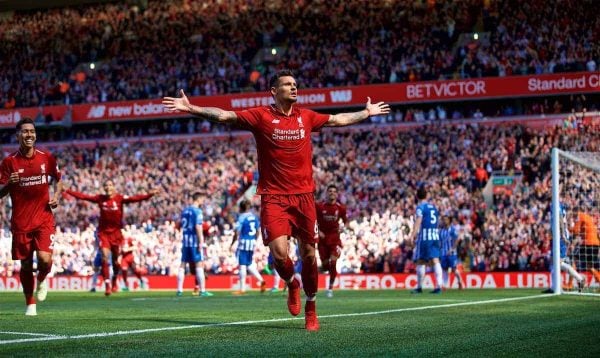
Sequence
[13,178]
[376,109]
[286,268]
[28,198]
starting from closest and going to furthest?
[286,268] < [376,109] < [13,178] < [28,198]

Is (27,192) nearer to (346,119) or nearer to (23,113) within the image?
(346,119)

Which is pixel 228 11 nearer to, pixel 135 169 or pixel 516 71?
pixel 135 169

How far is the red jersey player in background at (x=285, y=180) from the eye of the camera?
996 centimetres

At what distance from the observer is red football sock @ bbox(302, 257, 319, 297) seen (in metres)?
10.2

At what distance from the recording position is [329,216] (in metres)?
20.1

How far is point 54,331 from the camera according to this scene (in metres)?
9.76

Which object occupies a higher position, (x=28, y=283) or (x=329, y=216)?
(x=329, y=216)

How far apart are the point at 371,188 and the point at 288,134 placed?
91.4ft

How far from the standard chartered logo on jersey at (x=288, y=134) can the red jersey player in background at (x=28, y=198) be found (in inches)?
→ 167

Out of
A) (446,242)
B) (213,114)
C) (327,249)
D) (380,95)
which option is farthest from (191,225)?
(380,95)

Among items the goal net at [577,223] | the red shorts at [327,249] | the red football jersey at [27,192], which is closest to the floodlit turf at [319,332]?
the red football jersey at [27,192]

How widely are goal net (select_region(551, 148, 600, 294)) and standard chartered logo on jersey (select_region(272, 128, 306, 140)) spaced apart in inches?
382

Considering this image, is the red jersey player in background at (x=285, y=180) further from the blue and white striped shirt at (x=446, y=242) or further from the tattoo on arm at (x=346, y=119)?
the blue and white striped shirt at (x=446, y=242)

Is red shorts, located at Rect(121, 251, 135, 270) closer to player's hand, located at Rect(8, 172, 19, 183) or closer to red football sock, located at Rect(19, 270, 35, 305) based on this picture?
red football sock, located at Rect(19, 270, 35, 305)
